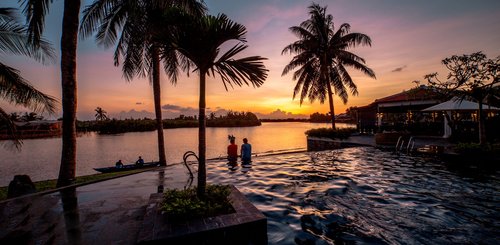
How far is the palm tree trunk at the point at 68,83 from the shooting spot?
8.16 metres

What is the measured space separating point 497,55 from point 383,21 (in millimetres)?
5525

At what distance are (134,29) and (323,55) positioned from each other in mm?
16551

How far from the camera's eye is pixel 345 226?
4922mm

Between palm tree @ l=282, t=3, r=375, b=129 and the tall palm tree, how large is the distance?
18.3 meters

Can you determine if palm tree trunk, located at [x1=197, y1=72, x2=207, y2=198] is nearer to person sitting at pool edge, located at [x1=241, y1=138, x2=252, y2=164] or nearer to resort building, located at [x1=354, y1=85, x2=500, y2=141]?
person sitting at pool edge, located at [x1=241, y1=138, x2=252, y2=164]

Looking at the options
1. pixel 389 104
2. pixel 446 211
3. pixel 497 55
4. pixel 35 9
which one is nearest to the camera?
pixel 446 211

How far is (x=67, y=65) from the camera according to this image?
8164mm

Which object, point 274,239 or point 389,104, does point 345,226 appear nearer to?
point 274,239

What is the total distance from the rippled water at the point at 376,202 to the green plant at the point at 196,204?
111 centimetres

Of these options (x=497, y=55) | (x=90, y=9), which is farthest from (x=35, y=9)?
(x=497, y=55)

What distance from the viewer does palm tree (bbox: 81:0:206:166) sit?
40.1ft

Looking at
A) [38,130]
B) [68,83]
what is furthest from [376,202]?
[38,130]

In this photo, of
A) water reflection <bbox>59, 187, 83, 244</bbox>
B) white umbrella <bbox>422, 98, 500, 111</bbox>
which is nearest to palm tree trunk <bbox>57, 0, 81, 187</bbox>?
water reflection <bbox>59, 187, 83, 244</bbox>

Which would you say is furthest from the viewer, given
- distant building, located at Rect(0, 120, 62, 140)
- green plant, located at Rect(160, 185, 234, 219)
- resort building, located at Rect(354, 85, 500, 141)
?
distant building, located at Rect(0, 120, 62, 140)
